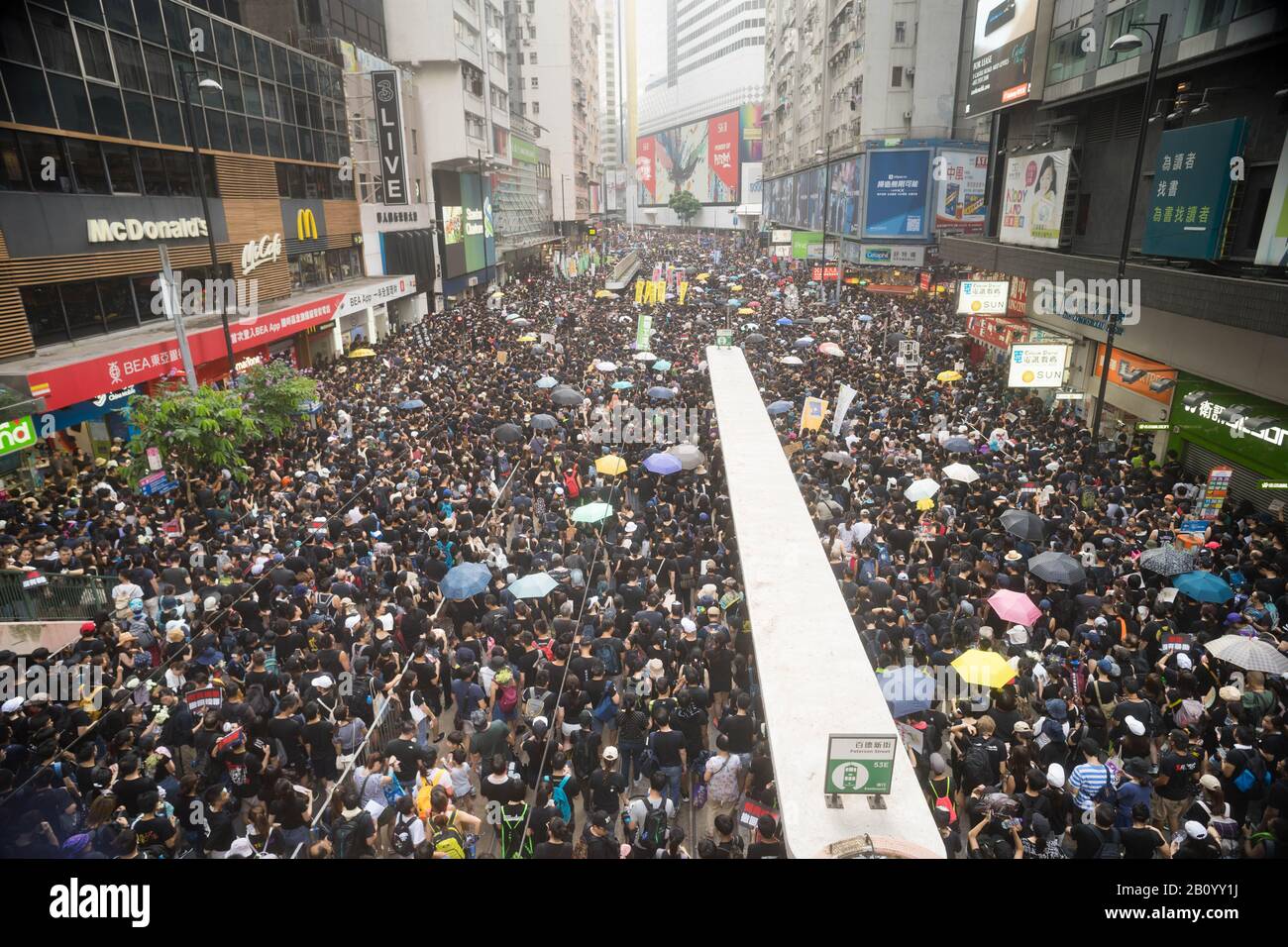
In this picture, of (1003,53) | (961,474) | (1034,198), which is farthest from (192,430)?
(1003,53)

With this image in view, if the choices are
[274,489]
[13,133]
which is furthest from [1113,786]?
[13,133]

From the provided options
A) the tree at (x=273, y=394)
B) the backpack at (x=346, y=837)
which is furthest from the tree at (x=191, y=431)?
the backpack at (x=346, y=837)

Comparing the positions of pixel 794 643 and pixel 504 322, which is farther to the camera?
pixel 504 322

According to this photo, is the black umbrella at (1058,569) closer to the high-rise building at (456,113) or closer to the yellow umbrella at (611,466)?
the yellow umbrella at (611,466)

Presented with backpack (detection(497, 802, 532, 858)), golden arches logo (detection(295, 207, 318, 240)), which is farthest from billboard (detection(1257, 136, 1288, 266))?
golden arches logo (detection(295, 207, 318, 240))

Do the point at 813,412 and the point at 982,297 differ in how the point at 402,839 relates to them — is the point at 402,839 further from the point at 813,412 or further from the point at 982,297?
the point at 982,297

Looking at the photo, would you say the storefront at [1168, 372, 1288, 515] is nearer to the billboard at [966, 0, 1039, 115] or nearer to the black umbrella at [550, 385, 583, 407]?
the billboard at [966, 0, 1039, 115]
